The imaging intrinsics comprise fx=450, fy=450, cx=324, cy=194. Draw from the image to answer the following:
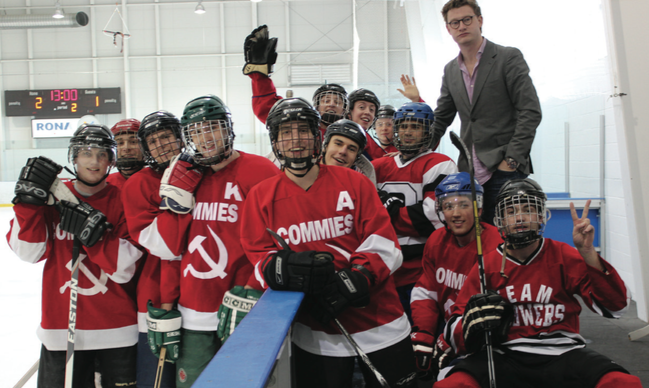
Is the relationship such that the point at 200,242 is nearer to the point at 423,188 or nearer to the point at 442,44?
the point at 423,188

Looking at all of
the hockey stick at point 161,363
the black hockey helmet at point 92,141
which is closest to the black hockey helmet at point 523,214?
the hockey stick at point 161,363

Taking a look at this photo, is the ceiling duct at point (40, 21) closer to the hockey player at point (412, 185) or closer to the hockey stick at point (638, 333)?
the hockey player at point (412, 185)

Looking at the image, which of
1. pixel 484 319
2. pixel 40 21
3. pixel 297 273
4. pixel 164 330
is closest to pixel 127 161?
pixel 164 330

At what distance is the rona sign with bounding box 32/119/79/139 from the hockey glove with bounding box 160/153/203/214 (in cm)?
1335

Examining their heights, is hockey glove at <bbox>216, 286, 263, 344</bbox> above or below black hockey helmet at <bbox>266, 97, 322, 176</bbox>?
below

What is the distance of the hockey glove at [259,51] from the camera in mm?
2264

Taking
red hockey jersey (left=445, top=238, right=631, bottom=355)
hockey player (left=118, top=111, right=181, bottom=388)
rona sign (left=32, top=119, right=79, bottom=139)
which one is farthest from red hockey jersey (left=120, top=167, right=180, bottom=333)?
rona sign (left=32, top=119, right=79, bottom=139)

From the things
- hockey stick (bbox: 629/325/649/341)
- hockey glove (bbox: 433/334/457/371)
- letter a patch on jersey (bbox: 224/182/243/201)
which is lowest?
hockey stick (bbox: 629/325/649/341)

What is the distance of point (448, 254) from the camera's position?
1943 mm

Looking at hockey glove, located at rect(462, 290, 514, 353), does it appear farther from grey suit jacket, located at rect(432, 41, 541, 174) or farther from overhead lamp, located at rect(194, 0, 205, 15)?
overhead lamp, located at rect(194, 0, 205, 15)

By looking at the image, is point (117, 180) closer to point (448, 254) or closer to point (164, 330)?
point (164, 330)

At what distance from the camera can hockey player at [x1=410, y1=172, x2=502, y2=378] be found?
189 centimetres

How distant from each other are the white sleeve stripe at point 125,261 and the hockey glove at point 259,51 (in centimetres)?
110

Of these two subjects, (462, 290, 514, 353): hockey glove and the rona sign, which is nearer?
(462, 290, 514, 353): hockey glove
